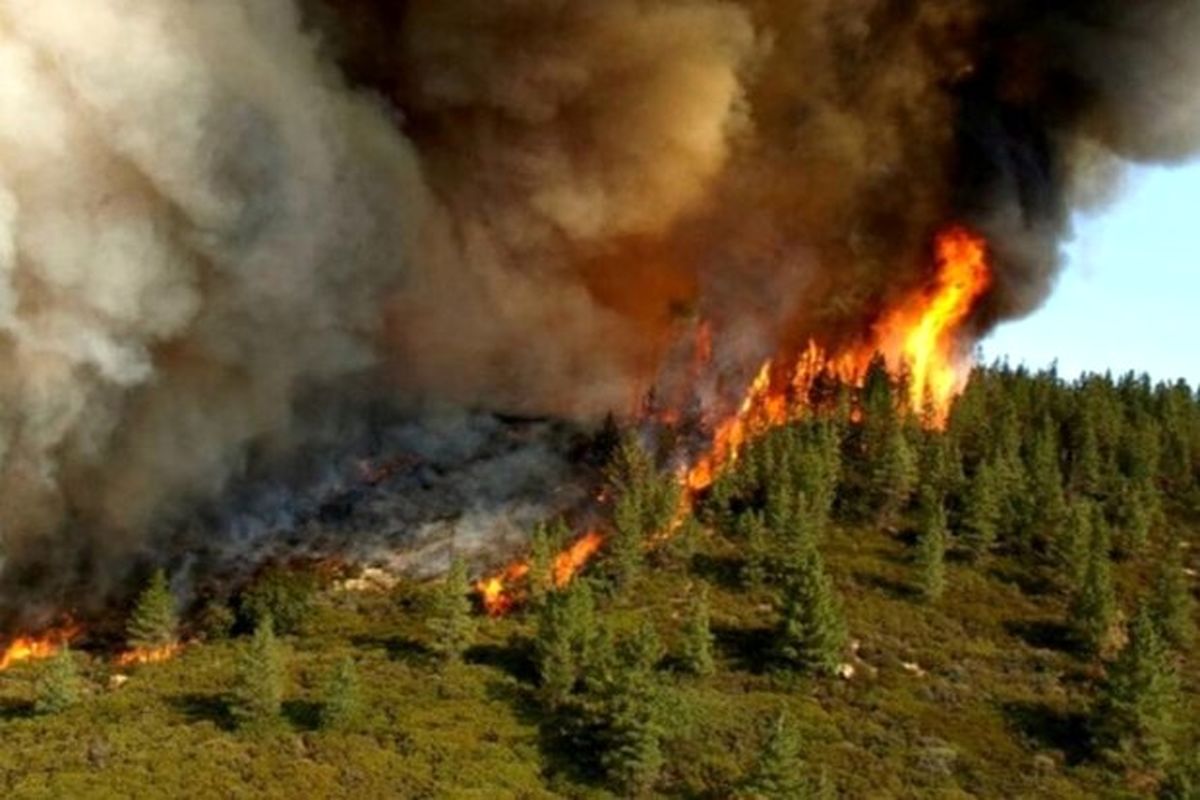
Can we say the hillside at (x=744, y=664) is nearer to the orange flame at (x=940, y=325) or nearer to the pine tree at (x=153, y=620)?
the pine tree at (x=153, y=620)

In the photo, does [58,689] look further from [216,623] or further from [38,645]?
[38,645]

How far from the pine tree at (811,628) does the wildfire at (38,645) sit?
41732 mm

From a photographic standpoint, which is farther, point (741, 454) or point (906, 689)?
point (741, 454)

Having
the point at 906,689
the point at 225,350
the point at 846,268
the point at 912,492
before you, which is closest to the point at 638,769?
the point at 906,689

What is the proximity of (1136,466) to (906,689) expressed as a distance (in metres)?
46.9

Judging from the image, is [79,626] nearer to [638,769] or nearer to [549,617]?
[549,617]

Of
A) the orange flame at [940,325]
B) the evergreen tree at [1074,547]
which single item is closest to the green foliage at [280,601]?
the evergreen tree at [1074,547]

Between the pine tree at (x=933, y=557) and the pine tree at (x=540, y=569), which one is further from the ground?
the pine tree at (x=933, y=557)

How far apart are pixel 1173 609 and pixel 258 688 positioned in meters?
51.6

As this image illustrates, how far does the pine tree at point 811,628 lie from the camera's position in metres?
84.4

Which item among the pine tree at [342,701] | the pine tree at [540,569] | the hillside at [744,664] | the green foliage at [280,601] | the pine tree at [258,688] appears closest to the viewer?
the hillside at [744,664]

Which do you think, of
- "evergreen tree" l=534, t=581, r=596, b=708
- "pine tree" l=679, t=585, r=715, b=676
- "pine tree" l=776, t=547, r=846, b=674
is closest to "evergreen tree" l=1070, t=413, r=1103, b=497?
"pine tree" l=776, t=547, r=846, b=674

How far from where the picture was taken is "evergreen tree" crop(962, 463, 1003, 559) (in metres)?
103

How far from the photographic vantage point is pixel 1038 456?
115812 millimetres
